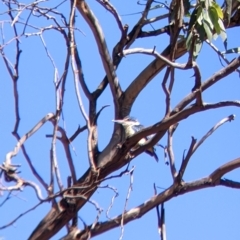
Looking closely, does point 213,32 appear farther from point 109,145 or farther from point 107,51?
point 109,145

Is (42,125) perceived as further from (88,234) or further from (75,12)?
(75,12)

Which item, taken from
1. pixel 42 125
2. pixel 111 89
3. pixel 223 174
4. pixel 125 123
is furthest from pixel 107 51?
pixel 223 174

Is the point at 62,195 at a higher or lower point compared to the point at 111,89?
lower

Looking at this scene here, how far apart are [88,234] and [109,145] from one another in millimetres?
349

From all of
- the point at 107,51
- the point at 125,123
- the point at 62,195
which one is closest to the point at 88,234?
the point at 62,195

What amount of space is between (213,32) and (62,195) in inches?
34.5

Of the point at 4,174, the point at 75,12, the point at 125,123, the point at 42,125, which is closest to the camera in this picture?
the point at 4,174

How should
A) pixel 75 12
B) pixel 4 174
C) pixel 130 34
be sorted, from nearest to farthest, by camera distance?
pixel 4 174, pixel 75 12, pixel 130 34

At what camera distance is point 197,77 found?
1.81 m

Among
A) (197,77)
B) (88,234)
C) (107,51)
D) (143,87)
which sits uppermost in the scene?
(107,51)

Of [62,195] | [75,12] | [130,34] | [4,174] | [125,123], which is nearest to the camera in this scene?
[4,174]

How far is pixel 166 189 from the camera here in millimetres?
1920

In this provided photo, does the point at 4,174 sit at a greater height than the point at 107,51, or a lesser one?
lesser

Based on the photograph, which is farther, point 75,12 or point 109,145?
point 75,12
